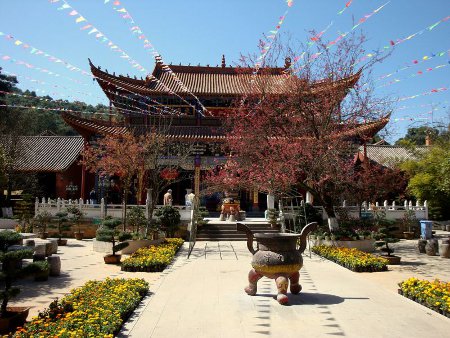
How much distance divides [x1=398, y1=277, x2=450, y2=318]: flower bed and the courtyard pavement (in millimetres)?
140

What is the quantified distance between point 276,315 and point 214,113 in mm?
20249

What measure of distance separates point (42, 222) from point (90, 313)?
43.6ft

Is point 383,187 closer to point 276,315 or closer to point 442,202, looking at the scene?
point 442,202

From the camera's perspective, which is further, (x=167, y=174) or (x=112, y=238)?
(x=167, y=174)

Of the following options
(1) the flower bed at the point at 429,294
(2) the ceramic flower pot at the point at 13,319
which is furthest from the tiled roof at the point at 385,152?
(2) the ceramic flower pot at the point at 13,319

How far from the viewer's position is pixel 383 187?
668 inches

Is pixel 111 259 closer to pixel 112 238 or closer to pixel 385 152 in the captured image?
pixel 112 238

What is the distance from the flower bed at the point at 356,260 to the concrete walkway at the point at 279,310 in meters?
0.45

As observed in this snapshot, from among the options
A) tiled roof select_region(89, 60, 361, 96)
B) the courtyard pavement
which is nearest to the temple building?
tiled roof select_region(89, 60, 361, 96)

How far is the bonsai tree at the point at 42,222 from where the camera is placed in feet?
56.9

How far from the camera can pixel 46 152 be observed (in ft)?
91.8

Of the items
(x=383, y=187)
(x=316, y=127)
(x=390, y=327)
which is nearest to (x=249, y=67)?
(x=316, y=127)

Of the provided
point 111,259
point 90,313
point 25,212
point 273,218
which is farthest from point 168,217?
point 90,313

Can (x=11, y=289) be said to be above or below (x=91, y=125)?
below
